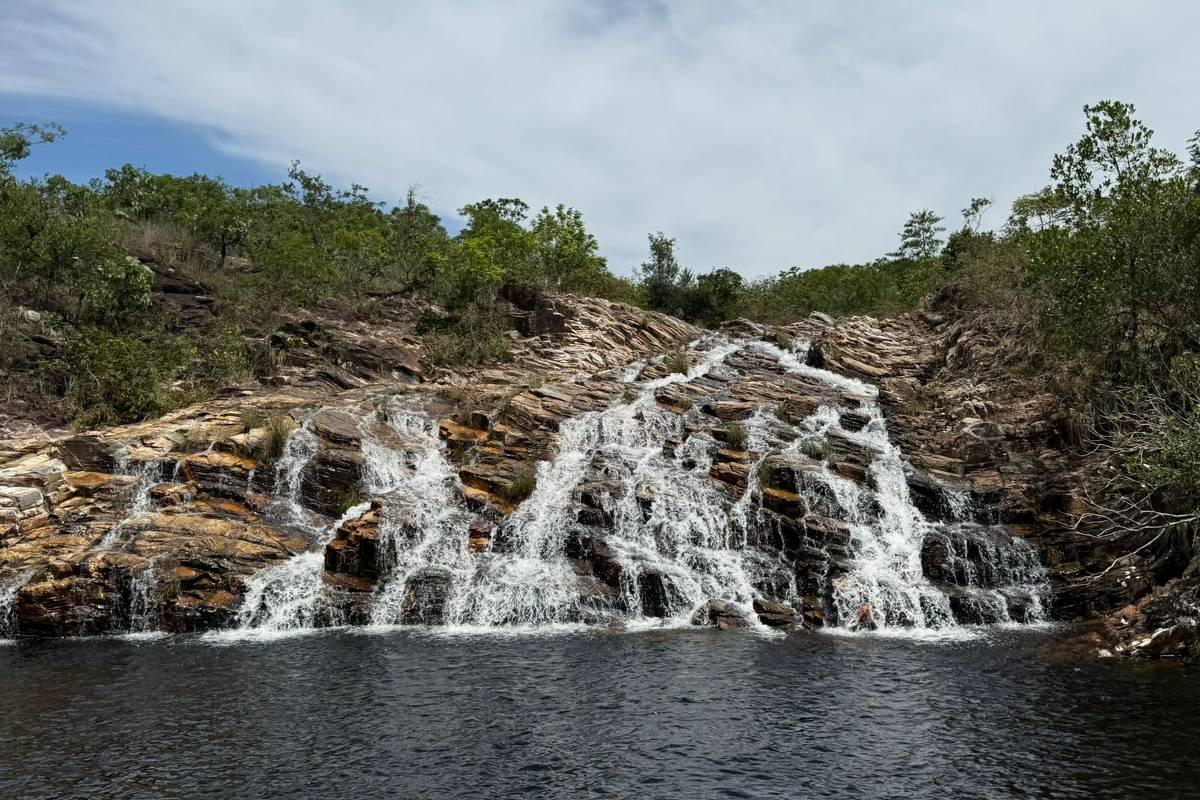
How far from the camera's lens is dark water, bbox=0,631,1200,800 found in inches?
476

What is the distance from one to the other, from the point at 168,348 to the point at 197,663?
74.1 feet

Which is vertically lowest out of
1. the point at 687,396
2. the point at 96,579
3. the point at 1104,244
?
the point at 96,579

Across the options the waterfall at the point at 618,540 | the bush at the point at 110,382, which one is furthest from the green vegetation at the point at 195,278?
the waterfall at the point at 618,540

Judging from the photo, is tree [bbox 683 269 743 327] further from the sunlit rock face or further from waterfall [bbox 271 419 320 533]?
waterfall [bbox 271 419 320 533]

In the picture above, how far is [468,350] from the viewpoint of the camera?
144ft

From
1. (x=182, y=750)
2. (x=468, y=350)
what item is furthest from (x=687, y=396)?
(x=182, y=750)

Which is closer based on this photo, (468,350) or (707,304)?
(468,350)

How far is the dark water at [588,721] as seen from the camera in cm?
1209

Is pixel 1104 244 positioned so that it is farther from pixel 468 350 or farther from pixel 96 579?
pixel 96 579

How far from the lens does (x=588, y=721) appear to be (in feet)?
47.9

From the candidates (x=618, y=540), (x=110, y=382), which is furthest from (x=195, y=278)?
(x=618, y=540)

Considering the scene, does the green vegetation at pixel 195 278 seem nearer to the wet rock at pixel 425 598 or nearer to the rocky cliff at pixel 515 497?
the rocky cliff at pixel 515 497

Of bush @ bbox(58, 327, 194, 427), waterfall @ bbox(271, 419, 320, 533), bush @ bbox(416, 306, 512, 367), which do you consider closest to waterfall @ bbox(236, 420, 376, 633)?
waterfall @ bbox(271, 419, 320, 533)

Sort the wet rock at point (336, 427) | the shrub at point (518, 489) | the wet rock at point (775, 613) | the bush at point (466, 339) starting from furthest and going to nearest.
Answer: the bush at point (466, 339) < the wet rock at point (336, 427) < the shrub at point (518, 489) < the wet rock at point (775, 613)
